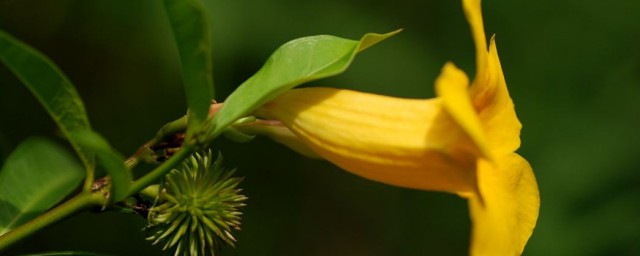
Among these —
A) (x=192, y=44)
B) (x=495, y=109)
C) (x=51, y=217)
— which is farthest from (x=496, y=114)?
(x=51, y=217)

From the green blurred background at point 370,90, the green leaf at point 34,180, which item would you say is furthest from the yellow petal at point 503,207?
the green blurred background at point 370,90

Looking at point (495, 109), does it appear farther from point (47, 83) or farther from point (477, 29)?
point (47, 83)

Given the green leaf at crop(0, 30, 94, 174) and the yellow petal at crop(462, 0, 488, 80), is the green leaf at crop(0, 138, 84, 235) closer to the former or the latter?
the green leaf at crop(0, 30, 94, 174)

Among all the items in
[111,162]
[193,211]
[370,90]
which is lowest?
[370,90]

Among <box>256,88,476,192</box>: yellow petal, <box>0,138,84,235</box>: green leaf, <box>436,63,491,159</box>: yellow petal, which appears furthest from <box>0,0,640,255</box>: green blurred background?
<box>436,63,491,159</box>: yellow petal

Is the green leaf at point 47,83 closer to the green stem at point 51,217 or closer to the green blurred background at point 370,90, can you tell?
the green stem at point 51,217
